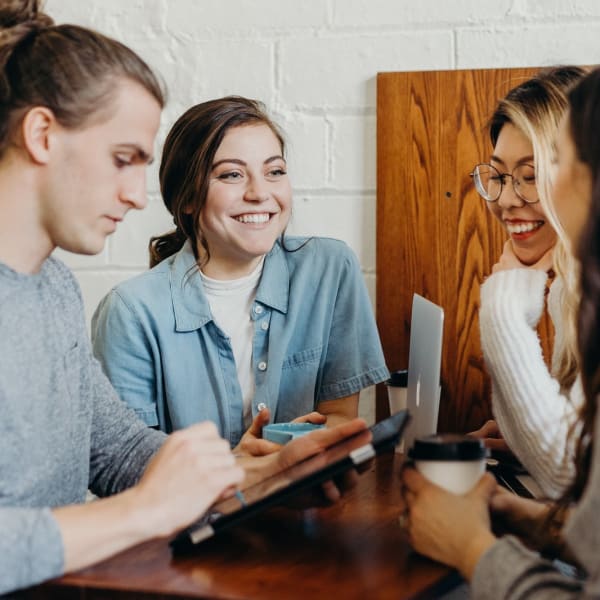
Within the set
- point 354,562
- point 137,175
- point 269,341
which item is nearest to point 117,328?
point 269,341

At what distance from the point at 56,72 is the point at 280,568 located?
1.93 feet

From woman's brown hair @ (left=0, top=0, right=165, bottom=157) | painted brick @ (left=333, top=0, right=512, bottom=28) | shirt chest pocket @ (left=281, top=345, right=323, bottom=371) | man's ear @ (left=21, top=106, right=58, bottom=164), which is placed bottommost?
shirt chest pocket @ (left=281, top=345, right=323, bottom=371)

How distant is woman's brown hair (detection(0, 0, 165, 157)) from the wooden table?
0.48 metres

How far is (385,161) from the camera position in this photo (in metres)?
1.92

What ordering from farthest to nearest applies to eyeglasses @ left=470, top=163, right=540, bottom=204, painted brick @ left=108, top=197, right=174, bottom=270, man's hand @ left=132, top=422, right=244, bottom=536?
1. painted brick @ left=108, top=197, right=174, bottom=270
2. eyeglasses @ left=470, top=163, right=540, bottom=204
3. man's hand @ left=132, top=422, right=244, bottom=536

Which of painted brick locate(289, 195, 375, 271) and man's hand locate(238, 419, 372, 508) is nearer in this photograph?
man's hand locate(238, 419, 372, 508)

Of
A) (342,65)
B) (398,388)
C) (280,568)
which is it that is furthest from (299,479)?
(342,65)

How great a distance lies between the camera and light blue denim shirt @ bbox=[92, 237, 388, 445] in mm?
1704

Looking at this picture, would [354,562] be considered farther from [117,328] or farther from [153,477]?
[117,328]

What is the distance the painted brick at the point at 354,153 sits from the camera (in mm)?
1945

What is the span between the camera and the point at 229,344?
173cm

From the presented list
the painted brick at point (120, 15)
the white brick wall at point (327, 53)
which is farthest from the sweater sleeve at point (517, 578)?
the painted brick at point (120, 15)

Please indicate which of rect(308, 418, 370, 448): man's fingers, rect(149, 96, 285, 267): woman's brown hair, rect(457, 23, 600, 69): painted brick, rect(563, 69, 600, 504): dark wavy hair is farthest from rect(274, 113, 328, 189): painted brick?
rect(563, 69, 600, 504): dark wavy hair

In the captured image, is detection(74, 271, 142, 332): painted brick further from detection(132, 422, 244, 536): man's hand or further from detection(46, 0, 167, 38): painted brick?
detection(132, 422, 244, 536): man's hand
